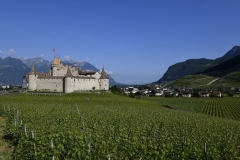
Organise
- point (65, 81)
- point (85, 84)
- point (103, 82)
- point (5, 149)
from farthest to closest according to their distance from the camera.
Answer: point (103, 82)
point (85, 84)
point (65, 81)
point (5, 149)

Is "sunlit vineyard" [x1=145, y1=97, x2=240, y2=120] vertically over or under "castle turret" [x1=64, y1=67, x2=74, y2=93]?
under

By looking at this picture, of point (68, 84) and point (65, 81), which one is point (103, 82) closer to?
point (68, 84)

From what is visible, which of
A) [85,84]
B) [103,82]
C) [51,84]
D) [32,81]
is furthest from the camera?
[103,82]

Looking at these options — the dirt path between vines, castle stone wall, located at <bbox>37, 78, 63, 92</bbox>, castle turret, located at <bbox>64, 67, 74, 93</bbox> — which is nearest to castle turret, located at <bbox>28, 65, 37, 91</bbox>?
castle stone wall, located at <bbox>37, 78, 63, 92</bbox>

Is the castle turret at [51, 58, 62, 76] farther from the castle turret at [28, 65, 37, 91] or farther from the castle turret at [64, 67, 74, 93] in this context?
the castle turret at [64, 67, 74, 93]

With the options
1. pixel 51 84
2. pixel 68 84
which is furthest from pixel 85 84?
pixel 51 84

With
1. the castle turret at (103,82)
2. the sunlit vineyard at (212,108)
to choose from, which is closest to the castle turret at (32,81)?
the castle turret at (103,82)

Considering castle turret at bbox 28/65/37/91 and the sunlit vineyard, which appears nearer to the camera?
the sunlit vineyard

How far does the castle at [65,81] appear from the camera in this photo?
71062 mm

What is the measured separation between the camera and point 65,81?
70.1 meters

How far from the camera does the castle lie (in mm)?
71062

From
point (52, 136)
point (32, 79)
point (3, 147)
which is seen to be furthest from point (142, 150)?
point (32, 79)

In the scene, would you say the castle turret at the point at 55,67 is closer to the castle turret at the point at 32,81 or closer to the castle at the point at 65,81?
the castle at the point at 65,81

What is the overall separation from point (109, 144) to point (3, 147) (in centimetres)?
654
